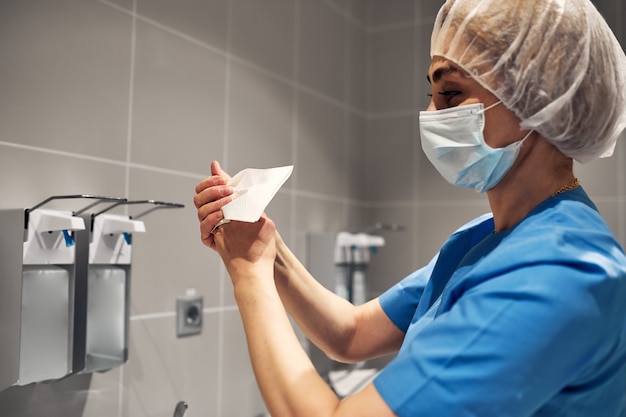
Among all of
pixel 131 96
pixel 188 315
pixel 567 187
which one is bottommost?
pixel 188 315

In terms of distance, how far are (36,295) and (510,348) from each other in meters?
0.89

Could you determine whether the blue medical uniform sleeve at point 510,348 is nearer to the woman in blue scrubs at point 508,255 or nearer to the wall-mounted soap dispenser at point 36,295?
the woman in blue scrubs at point 508,255

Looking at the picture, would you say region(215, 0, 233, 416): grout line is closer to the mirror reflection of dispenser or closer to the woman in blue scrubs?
the mirror reflection of dispenser

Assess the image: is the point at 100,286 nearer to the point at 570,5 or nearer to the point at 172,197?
the point at 172,197

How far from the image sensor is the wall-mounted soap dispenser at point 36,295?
3.76ft

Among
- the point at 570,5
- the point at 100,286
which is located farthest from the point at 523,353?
the point at 100,286

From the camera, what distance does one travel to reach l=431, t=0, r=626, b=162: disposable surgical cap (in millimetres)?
874

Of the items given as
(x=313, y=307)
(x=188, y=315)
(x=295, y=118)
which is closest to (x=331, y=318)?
(x=313, y=307)

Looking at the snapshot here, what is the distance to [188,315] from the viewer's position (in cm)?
171

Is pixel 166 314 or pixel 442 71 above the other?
pixel 442 71

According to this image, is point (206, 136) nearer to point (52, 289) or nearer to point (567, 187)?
point (52, 289)

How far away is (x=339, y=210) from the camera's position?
8.40ft

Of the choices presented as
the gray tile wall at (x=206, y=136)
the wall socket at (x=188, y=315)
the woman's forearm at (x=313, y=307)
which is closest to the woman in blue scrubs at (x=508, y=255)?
the woman's forearm at (x=313, y=307)

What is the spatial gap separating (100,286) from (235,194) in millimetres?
516
